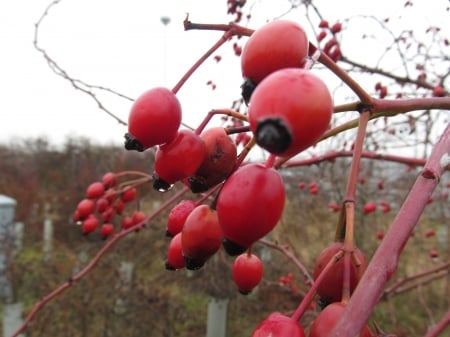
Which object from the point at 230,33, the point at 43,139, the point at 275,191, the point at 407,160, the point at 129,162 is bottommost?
the point at 43,139

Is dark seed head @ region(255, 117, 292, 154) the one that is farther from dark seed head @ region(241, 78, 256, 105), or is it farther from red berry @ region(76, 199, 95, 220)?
red berry @ region(76, 199, 95, 220)

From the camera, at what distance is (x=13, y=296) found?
11.4 feet

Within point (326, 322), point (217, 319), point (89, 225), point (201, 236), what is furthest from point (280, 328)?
point (217, 319)

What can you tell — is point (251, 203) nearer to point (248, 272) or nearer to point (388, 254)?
point (388, 254)

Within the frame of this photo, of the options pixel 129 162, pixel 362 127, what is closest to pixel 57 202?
pixel 129 162

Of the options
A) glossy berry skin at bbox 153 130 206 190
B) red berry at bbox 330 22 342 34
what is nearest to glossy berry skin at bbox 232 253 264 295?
glossy berry skin at bbox 153 130 206 190

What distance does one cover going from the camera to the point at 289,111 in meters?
0.33

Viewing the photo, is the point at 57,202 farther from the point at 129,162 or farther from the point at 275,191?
the point at 275,191

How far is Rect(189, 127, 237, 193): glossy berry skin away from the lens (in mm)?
502

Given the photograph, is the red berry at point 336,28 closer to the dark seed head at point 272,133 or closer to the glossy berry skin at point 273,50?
the glossy berry skin at point 273,50

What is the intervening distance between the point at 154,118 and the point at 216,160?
3.4 inches

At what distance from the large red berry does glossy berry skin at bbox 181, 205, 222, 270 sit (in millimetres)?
171

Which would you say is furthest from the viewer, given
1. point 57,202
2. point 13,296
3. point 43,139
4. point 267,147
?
A: point 43,139

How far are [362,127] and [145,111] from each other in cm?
25
